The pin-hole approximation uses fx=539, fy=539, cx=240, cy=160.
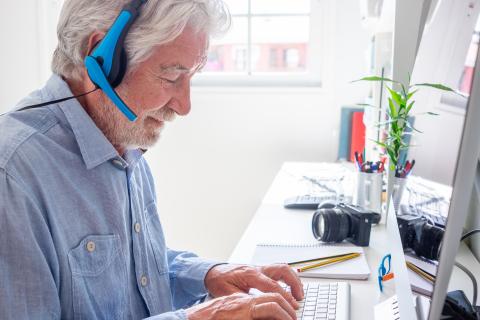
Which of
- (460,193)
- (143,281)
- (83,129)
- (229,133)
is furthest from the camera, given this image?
(229,133)

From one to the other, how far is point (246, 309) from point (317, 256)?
41 cm

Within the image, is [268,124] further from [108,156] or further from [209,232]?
[108,156]

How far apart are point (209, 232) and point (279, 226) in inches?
53.1

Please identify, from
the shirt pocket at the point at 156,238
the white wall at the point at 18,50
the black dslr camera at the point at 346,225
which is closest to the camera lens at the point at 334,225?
the black dslr camera at the point at 346,225

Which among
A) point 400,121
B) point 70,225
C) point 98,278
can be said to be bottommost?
point 98,278

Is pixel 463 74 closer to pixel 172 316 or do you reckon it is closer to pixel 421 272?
pixel 421 272

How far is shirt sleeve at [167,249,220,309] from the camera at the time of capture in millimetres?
1120

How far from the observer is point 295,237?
1411 millimetres

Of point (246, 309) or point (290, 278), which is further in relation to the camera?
point (290, 278)

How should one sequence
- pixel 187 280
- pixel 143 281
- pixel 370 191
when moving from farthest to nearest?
pixel 370 191 < pixel 187 280 < pixel 143 281

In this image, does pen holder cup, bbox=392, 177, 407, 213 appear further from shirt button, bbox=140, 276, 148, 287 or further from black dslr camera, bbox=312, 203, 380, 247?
shirt button, bbox=140, 276, 148, 287

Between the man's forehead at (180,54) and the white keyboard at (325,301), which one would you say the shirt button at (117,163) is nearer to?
the man's forehead at (180,54)

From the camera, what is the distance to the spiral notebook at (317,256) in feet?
3.79

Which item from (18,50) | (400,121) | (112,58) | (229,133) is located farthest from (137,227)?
(18,50)
